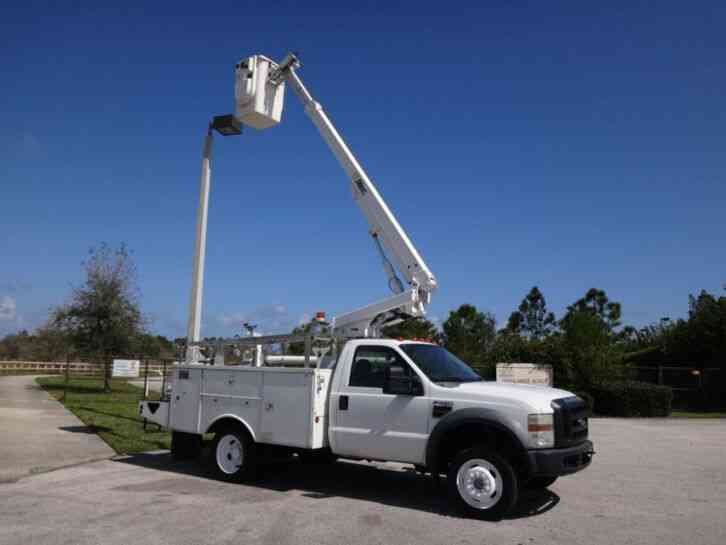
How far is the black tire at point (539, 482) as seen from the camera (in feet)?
28.5

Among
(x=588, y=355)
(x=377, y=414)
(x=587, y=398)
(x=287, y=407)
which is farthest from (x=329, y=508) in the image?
(x=588, y=355)

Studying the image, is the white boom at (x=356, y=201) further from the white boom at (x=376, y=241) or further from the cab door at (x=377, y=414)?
the cab door at (x=377, y=414)

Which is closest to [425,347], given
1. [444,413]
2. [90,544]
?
[444,413]

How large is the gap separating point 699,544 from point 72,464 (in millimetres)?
8891

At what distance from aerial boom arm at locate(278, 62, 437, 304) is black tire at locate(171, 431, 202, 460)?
4.14m

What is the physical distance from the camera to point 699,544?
6609 millimetres

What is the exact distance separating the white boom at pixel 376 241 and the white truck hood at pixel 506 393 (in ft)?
6.70

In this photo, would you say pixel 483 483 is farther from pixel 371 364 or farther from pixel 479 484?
pixel 371 364

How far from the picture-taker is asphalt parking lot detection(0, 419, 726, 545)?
260 inches

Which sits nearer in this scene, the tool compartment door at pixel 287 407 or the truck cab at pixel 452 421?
the truck cab at pixel 452 421

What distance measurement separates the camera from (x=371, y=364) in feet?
28.3

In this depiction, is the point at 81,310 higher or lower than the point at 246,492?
higher

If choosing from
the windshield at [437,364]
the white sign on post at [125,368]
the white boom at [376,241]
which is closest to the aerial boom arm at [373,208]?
the white boom at [376,241]

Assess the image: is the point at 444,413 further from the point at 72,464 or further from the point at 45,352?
the point at 45,352
